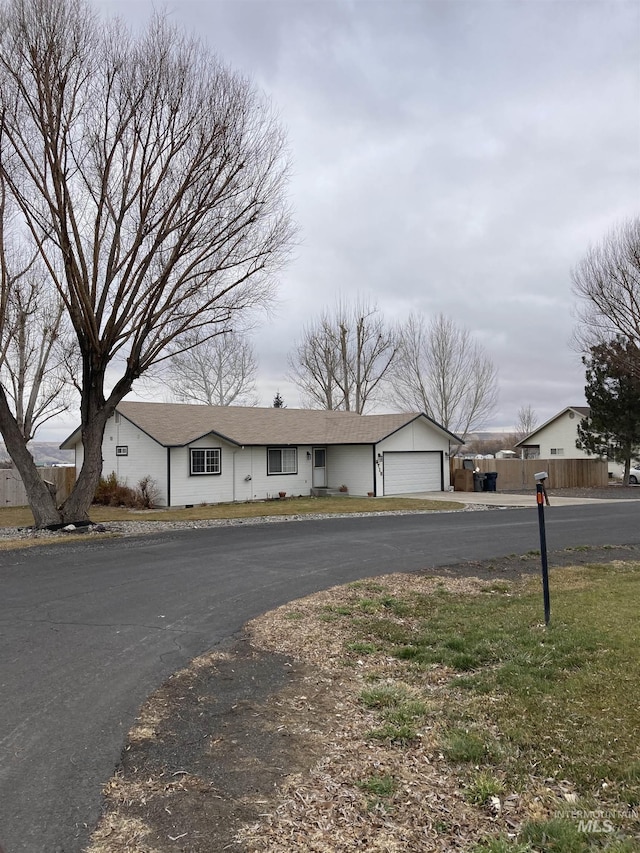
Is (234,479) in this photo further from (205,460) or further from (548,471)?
(548,471)

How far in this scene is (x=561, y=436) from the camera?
153 ft

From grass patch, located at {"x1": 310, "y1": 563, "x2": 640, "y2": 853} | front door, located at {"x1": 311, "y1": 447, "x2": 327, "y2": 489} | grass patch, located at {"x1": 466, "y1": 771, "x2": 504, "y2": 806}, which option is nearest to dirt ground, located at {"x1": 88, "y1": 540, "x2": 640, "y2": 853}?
grass patch, located at {"x1": 466, "y1": 771, "x2": 504, "y2": 806}

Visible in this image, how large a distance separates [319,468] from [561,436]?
979 inches

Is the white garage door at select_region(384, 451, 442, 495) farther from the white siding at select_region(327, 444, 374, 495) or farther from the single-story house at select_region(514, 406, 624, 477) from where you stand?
the single-story house at select_region(514, 406, 624, 477)

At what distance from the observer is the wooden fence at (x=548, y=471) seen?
33.5 m

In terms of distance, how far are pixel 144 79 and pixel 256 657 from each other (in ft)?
47.2

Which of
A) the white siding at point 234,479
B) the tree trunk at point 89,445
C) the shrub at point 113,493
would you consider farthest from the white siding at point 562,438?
the tree trunk at point 89,445

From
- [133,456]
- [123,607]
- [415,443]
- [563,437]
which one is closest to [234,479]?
[133,456]

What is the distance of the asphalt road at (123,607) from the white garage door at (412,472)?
10.6m

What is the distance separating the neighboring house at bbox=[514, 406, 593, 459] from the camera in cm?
4562

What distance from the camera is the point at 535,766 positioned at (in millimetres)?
3689

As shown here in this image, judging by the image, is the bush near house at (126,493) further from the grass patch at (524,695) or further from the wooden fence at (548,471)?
the grass patch at (524,695)

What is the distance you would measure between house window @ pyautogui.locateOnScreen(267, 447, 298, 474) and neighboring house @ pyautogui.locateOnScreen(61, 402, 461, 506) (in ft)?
0.15

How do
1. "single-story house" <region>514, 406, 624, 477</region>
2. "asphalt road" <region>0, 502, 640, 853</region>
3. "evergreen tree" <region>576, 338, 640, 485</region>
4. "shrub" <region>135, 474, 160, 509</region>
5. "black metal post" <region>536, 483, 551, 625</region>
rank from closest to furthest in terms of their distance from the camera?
"asphalt road" <region>0, 502, 640, 853</region> < "black metal post" <region>536, 483, 551, 625</region> < "shrub" <region>135, 474, 160, 509</region> < "evergreen tree" <region>576, 338, 640, 485</region> < "single-story house" <region>514, 406, 624, 477</region>
